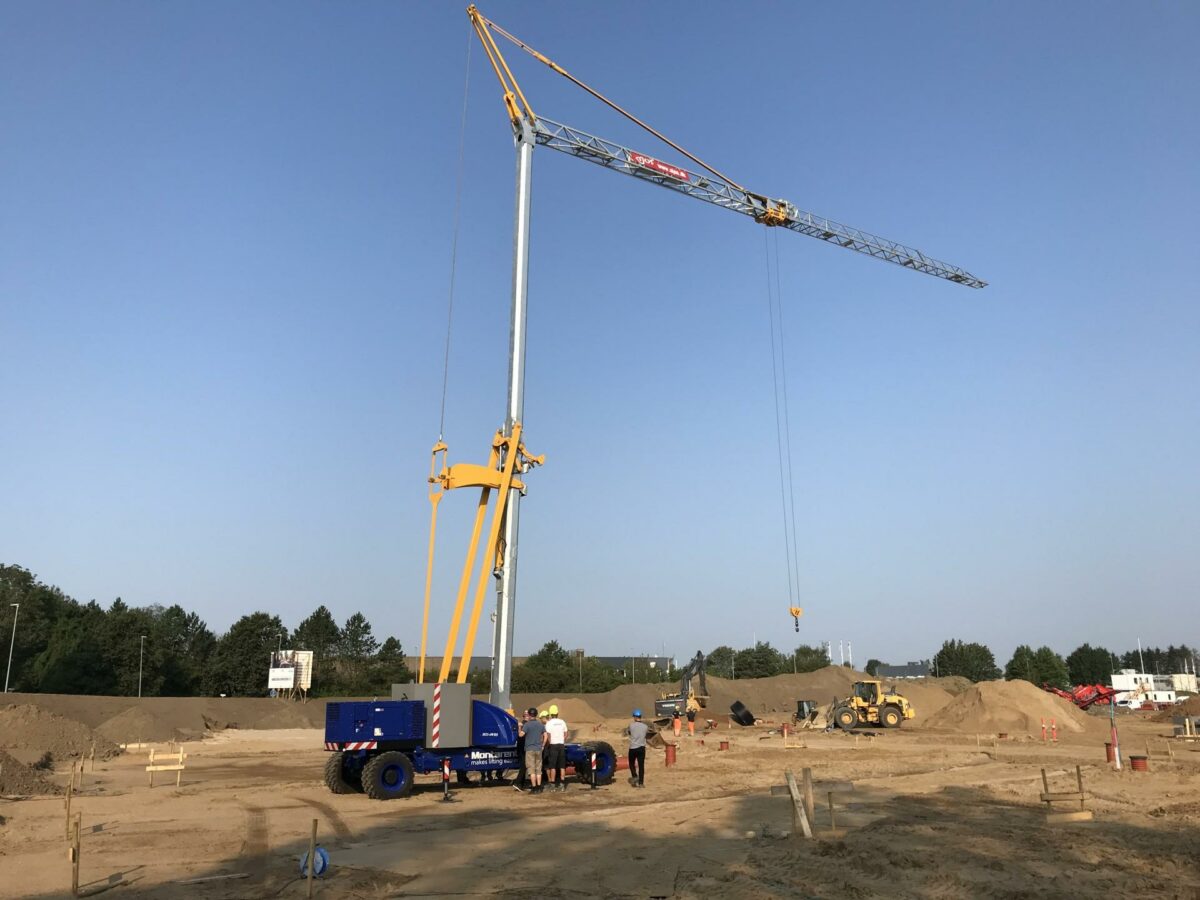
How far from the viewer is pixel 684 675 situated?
1891 inches

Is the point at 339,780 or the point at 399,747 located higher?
the point at 399,747

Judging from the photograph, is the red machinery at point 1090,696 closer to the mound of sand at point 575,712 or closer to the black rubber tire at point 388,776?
the mound of sand at point 575,712

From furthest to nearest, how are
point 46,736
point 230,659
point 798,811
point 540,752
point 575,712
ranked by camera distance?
point 230,659, point 575,712, point 46,736, point 540,752, point 798,811

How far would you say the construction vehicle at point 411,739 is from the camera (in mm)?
17328

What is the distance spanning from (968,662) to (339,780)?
10844 centimetres

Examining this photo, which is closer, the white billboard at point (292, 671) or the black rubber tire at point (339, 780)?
the black rubber tire at point (339, 780)

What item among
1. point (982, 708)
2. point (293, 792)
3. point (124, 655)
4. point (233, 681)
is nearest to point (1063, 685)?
point (982, 708)

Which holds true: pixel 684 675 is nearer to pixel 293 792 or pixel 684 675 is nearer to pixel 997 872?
pixel 293 792

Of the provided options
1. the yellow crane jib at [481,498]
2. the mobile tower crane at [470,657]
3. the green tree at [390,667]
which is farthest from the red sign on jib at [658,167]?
the green tree at [390,667]

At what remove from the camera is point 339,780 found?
18.4 m

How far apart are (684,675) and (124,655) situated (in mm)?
48769

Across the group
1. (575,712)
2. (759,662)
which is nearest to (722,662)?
(759,662)

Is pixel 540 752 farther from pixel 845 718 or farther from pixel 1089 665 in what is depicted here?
pixel 1089 665

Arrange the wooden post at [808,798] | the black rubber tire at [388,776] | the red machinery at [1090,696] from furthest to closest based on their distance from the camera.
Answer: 1. the red machinery at [1090,696]
2. the black rubber tire at [388,776]
3. the wooden post at [808,798]
